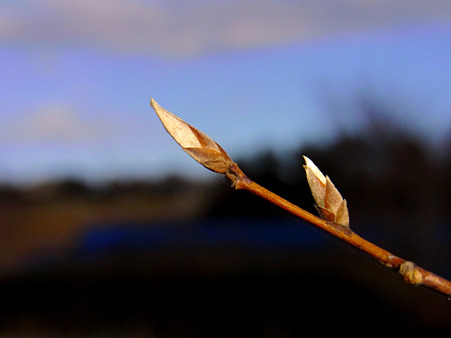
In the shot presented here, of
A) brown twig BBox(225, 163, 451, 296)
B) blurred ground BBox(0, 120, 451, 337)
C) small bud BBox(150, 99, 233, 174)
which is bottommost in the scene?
blurred ground BBox(0, 120, 451, 337)

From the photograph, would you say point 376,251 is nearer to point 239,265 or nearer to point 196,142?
point 196,142

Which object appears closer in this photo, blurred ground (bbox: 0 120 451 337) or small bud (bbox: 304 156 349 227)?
small bud (bbox: 304 156 349 227)

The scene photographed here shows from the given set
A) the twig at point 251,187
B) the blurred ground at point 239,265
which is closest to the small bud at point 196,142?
the twig at point 251,187

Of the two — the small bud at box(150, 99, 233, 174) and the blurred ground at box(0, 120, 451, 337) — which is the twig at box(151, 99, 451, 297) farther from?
the blurred ground at box(0, 120, 451, 337)

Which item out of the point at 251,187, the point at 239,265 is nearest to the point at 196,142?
the point at 251,187

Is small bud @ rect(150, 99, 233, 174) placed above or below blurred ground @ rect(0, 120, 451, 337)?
above

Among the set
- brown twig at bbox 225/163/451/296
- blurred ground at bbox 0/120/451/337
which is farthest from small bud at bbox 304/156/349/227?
blurred ground at bbox 0/120/451/337
